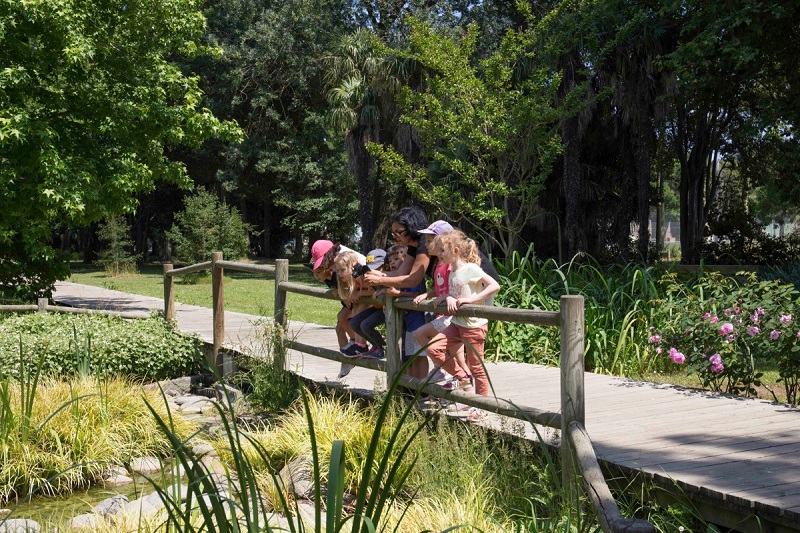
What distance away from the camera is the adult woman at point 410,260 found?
6344 millimetres

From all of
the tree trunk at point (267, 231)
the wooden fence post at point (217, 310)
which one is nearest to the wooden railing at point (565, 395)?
the wooden fence post at point (217, 310)

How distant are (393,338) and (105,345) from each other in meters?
4.85

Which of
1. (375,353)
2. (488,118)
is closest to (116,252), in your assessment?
(488,118)

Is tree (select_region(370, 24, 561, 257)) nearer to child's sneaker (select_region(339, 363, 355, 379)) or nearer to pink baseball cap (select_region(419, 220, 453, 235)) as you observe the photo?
child's sneaker (select_region(339, 363, 355, 379))

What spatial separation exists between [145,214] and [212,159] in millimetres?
6408

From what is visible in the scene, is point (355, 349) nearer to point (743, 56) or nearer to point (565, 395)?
point (565, 395)

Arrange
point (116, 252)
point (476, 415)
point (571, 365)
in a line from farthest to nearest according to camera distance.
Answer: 1. point (116, 252)
2. point (476, 415)
3. point (571, 365)

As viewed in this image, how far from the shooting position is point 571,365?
435 cm

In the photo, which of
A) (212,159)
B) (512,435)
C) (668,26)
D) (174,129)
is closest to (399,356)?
(512,435)

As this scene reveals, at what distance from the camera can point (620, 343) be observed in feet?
28.3

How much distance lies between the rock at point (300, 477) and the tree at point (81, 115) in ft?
29.5

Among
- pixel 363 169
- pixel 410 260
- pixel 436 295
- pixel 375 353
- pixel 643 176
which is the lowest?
pixel 375 353

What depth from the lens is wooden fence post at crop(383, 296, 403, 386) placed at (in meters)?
6.32

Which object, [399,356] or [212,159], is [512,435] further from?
[212,159]
